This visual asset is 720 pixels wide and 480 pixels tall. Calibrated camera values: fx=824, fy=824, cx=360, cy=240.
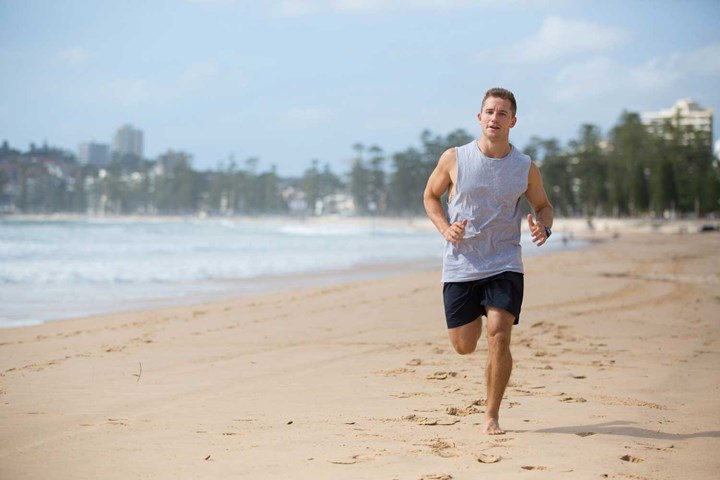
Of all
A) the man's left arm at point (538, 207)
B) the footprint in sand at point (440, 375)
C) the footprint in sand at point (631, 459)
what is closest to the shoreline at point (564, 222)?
the footprint in sand at point (440, 375)

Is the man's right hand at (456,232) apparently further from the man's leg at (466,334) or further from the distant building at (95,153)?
the distant building at (95,153)

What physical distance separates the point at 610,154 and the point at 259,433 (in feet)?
384

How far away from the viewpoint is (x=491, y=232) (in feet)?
15.4

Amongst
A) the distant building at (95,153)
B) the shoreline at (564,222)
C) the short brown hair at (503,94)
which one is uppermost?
the distant building at (95,153)

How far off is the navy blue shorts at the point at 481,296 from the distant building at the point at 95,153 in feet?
509

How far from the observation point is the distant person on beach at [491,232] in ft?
15.2

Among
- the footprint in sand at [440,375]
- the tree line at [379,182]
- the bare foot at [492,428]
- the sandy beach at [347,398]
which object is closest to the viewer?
the sandy beach at [347,398]

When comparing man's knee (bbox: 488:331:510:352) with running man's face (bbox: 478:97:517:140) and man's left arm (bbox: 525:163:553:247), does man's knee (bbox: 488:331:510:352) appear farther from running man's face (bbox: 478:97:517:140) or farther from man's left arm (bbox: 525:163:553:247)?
running man's face (bbox: 478:97:517:140)

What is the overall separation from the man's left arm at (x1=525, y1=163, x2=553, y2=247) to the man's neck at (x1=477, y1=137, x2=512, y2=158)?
7.1 inches

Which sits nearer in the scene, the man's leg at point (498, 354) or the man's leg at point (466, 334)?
the man's leg at point (498, 354)

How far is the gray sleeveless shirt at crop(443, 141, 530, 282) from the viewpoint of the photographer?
4652 mm

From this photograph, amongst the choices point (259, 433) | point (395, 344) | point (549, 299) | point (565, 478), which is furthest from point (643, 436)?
point (549, 299)

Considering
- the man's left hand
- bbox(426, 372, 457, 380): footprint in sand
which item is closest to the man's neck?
the man's left hand

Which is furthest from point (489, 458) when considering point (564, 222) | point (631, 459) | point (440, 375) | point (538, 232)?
point (564, 222)
